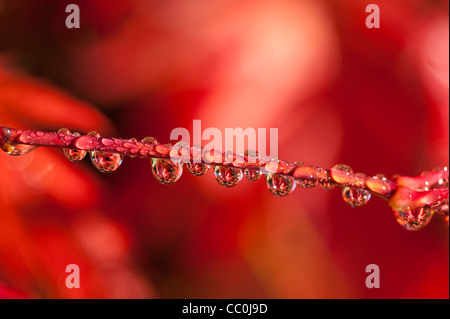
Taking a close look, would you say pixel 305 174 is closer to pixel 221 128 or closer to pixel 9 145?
pixel 9 145

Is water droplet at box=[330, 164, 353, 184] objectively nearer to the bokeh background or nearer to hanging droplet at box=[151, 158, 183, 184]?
hanging droplet at box=[151, 158, 183, 184]

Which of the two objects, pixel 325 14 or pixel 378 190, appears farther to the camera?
pixel 325 14

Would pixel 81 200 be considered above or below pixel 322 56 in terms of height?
below

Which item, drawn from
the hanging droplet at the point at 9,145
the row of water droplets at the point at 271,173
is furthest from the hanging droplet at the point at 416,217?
the hanging droplet at the point at 9,145

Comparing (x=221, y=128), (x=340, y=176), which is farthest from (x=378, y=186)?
(x=221, y=128)

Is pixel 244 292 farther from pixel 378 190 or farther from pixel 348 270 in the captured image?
pixel 378 190

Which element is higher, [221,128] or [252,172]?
[221,128]

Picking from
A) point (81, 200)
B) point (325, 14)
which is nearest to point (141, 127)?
point (81, 200)
